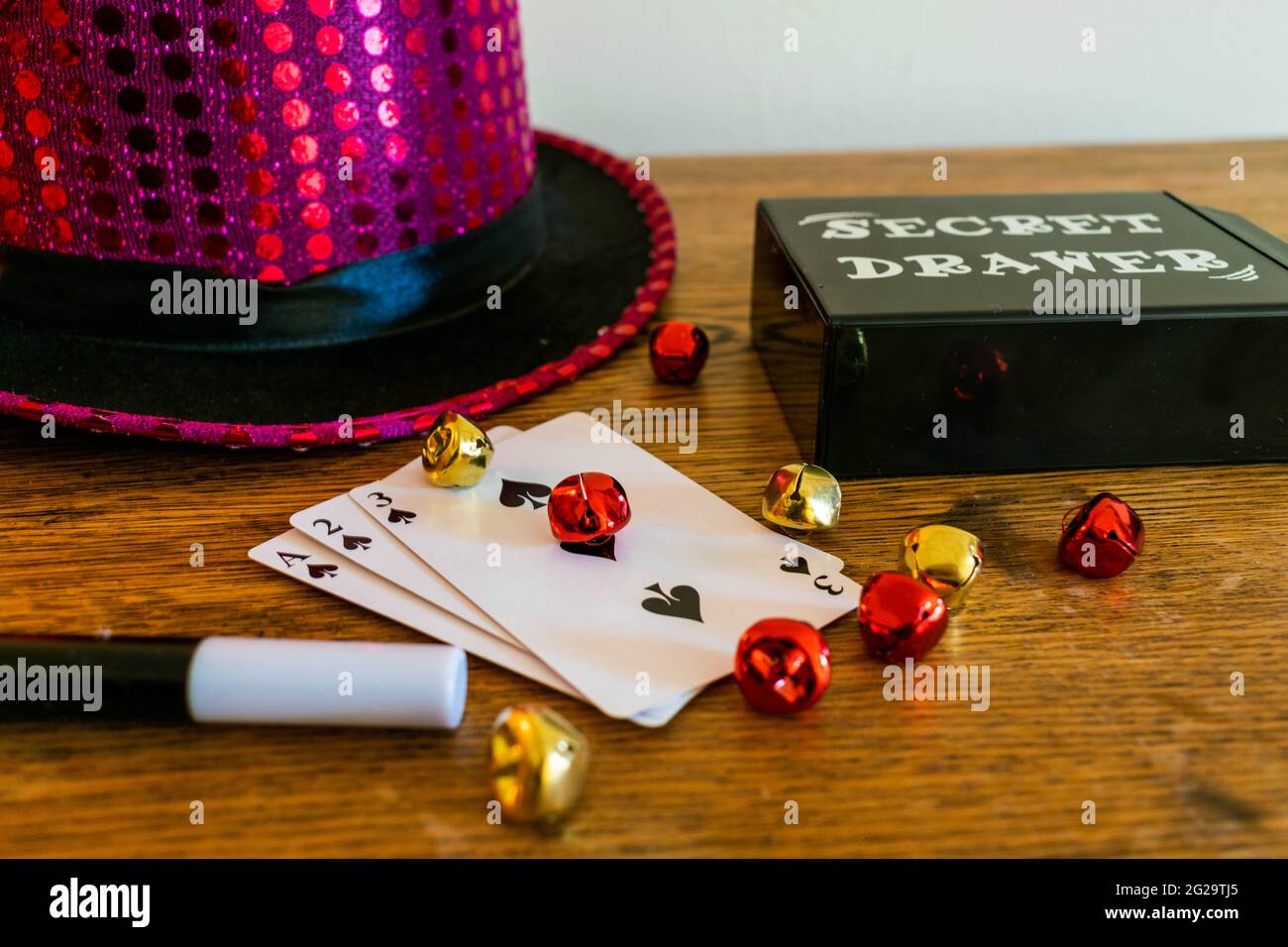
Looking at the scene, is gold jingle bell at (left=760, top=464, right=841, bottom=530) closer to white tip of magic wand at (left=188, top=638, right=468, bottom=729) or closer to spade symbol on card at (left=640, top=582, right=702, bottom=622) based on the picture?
spade symbol on card at (left=640, top=582, right=702, bottom=622)

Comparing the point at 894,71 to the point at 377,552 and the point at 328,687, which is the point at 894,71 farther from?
the point at 328,687

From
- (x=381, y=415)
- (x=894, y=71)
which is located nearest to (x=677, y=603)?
(x=381, y=415)

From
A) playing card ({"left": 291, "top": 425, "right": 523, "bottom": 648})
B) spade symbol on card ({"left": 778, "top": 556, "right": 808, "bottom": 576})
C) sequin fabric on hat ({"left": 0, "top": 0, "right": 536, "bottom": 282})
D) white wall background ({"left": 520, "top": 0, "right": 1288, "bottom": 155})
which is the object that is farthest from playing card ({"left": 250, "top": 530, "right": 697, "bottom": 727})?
white wall background ({"left": 520, "top": 0, "right": 1288, "bottom": 155})

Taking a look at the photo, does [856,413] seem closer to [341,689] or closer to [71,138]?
Answer: [341,689]

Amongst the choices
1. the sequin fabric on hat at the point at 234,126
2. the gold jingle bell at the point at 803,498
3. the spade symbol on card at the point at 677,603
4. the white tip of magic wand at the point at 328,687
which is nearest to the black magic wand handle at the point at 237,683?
the white tip of magic wand at the point at 328,687

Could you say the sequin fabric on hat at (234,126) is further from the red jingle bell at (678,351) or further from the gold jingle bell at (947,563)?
the gold jingle bell at (947,563)

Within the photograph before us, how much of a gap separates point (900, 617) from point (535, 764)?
0.63ft

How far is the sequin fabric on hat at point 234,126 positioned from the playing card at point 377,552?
193mm

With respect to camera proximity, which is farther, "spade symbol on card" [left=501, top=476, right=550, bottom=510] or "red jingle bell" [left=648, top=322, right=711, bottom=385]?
"red jingle bell" [left=648, top=322, right=711, bottom=385]

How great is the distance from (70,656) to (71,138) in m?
0.37

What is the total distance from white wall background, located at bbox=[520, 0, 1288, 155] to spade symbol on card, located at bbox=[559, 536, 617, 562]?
0.86m

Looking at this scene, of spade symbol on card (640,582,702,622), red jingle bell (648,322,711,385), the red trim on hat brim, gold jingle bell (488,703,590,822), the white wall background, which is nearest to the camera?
gold jingle bell (488,703,590,822)

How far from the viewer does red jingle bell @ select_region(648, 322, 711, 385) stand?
0.75 m

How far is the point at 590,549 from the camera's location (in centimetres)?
58
